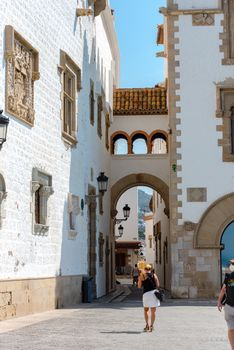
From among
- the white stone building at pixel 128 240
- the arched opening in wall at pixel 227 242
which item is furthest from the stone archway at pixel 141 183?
the white stone building at pixel 128 240

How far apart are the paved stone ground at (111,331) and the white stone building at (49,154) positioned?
47.5 inches

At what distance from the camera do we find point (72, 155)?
853 inches

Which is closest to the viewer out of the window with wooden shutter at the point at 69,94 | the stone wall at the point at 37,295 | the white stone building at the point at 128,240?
the stone wall at the point at 37,295

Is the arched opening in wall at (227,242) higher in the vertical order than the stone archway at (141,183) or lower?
lower

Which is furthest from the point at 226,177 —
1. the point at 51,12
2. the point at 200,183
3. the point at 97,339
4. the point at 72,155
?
the point at 97,339

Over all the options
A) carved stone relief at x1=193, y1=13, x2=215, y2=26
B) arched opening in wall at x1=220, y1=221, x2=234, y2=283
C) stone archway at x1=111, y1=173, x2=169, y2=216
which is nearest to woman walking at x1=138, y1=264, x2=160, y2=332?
arched opening in wall at x1=220, y1=221, x2=234, y2=283

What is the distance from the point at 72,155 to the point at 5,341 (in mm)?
10995

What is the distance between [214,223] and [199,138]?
303cm

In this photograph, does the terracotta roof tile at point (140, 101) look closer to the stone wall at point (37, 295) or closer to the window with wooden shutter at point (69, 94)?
the window with wooden shutter at point (69, 94)

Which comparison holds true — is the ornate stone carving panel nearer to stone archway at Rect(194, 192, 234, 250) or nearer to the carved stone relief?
stone archway at Rect(194, 192, 234, 250)

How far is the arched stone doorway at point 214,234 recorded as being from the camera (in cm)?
2502

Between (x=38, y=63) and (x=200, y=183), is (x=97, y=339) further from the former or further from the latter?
(x=200, y=183)

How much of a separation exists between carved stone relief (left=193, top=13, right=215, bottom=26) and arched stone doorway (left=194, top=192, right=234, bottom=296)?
6145 millimetres

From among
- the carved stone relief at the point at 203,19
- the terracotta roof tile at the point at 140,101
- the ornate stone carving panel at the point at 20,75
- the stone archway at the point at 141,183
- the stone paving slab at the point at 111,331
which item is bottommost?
the stone paving slab at the point at 111,331
